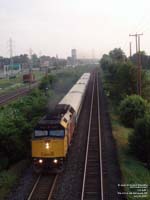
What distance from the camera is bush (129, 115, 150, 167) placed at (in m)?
23.5

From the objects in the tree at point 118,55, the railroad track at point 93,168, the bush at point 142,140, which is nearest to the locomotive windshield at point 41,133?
the railroad track at point 93,168

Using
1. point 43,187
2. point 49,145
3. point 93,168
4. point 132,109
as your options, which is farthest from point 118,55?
point 43,187

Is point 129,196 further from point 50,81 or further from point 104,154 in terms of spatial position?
point 50,81

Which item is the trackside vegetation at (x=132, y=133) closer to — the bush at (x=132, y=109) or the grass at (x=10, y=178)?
the bush at (x=132, y=109)

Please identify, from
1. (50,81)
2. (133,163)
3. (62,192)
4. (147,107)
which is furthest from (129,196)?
(50,81)

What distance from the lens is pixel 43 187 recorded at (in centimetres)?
1870

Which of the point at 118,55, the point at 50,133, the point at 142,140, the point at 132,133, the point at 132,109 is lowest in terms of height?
the point at 142,140

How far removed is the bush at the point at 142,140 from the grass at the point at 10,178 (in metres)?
7.65

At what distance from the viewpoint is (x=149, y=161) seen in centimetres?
2375

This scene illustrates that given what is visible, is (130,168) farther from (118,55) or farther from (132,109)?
(118,55)

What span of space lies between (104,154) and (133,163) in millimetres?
3042

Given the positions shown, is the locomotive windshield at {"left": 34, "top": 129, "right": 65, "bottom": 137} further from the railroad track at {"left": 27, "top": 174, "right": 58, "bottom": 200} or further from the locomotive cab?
the railroad track at {"left": 27, "top": 174, "right": 58, "bottom": 200}

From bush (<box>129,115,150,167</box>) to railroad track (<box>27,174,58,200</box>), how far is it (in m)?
6.67

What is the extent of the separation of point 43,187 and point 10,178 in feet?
7.19
